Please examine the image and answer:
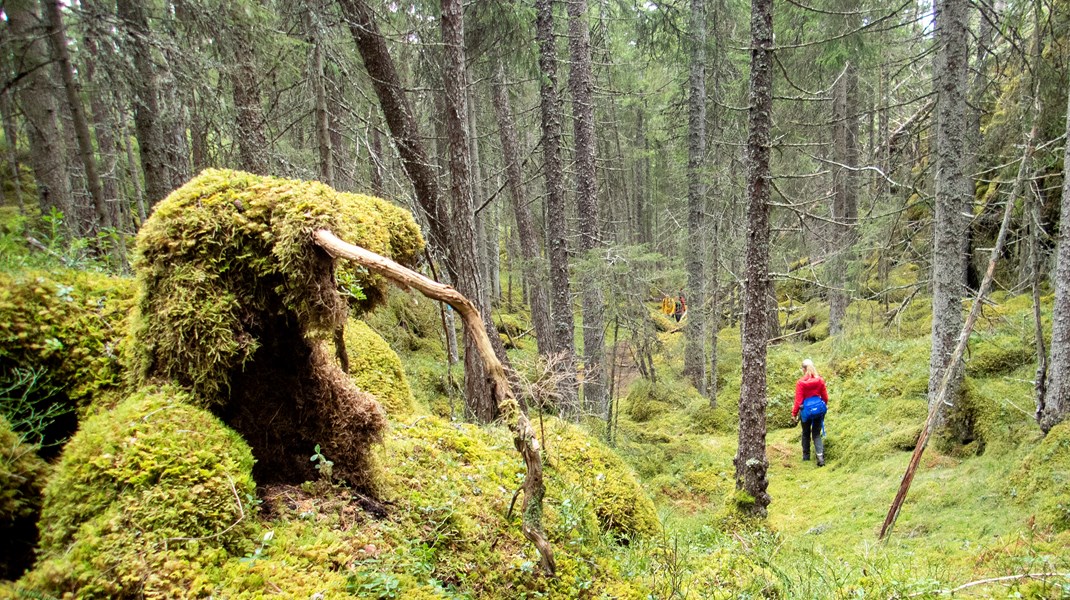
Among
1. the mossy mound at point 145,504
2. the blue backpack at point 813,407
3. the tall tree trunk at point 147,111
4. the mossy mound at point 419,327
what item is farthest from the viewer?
the mossy mound at point 419,327

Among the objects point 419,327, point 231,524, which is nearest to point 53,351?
point 231,524

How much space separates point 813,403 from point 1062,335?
378 centimetres

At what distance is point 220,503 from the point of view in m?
2.13

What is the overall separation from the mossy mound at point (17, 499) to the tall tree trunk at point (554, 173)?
731 centimetres

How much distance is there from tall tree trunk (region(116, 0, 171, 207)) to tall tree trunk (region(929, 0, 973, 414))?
1060 cm

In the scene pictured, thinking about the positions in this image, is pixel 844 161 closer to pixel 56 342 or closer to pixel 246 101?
pixel 246 101

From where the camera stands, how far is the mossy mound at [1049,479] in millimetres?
5352

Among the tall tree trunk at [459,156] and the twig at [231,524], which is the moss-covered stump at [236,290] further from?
the tall tree trunk at [459,156]

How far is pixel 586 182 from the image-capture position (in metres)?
10.2

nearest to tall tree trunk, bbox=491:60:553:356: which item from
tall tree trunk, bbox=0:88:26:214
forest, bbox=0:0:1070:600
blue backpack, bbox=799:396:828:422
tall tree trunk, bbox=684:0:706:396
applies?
forest, bbox=0:0:1070:600

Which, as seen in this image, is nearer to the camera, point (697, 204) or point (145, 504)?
point (145, 504)

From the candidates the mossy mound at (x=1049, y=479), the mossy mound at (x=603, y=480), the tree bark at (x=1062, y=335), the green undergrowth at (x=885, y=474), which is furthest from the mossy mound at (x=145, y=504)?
the tree bark at (x=1062, y=335)

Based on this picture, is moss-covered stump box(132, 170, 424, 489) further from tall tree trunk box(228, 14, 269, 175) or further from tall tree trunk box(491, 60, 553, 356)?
tall tree trunk box(491, 60, 553, 356)

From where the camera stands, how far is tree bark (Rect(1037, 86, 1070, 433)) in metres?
6.35
